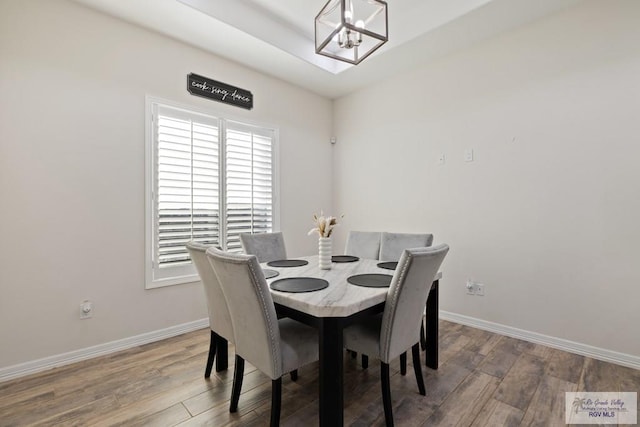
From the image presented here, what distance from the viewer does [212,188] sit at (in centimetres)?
312

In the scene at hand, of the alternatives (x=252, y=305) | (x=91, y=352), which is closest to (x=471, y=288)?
(x=252, y=305)

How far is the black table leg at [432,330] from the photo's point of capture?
217 centimetres

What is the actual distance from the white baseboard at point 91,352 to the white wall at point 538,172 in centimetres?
265

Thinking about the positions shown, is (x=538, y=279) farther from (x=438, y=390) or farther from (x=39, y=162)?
(x=39, y=162)

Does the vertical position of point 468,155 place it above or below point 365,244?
above

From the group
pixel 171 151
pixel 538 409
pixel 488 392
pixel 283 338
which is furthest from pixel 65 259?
pixel 538 409

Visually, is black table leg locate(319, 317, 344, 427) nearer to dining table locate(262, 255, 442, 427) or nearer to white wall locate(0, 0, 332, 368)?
dining table locate(262, 255, 442, 427)

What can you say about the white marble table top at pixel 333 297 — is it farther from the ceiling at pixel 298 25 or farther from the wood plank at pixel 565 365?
the ceiling at pixel 298 25

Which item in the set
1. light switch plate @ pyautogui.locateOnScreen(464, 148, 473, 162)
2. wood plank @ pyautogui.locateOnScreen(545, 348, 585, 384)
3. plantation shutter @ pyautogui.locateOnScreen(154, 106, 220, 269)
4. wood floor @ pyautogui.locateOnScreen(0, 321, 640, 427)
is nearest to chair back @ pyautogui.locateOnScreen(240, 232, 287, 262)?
plantation shutter @ pyautogui.locateOnScreen(154, 106, 220, 269)

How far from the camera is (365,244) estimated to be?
295cm

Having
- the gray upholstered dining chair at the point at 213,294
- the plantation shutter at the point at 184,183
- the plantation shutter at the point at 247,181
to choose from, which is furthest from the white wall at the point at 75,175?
the gray upholstered dining chair at the point at 213,294

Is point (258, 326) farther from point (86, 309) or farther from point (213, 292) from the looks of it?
point (86, 309)

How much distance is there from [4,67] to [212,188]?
1.69 metres

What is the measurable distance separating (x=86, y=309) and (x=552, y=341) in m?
3.89
